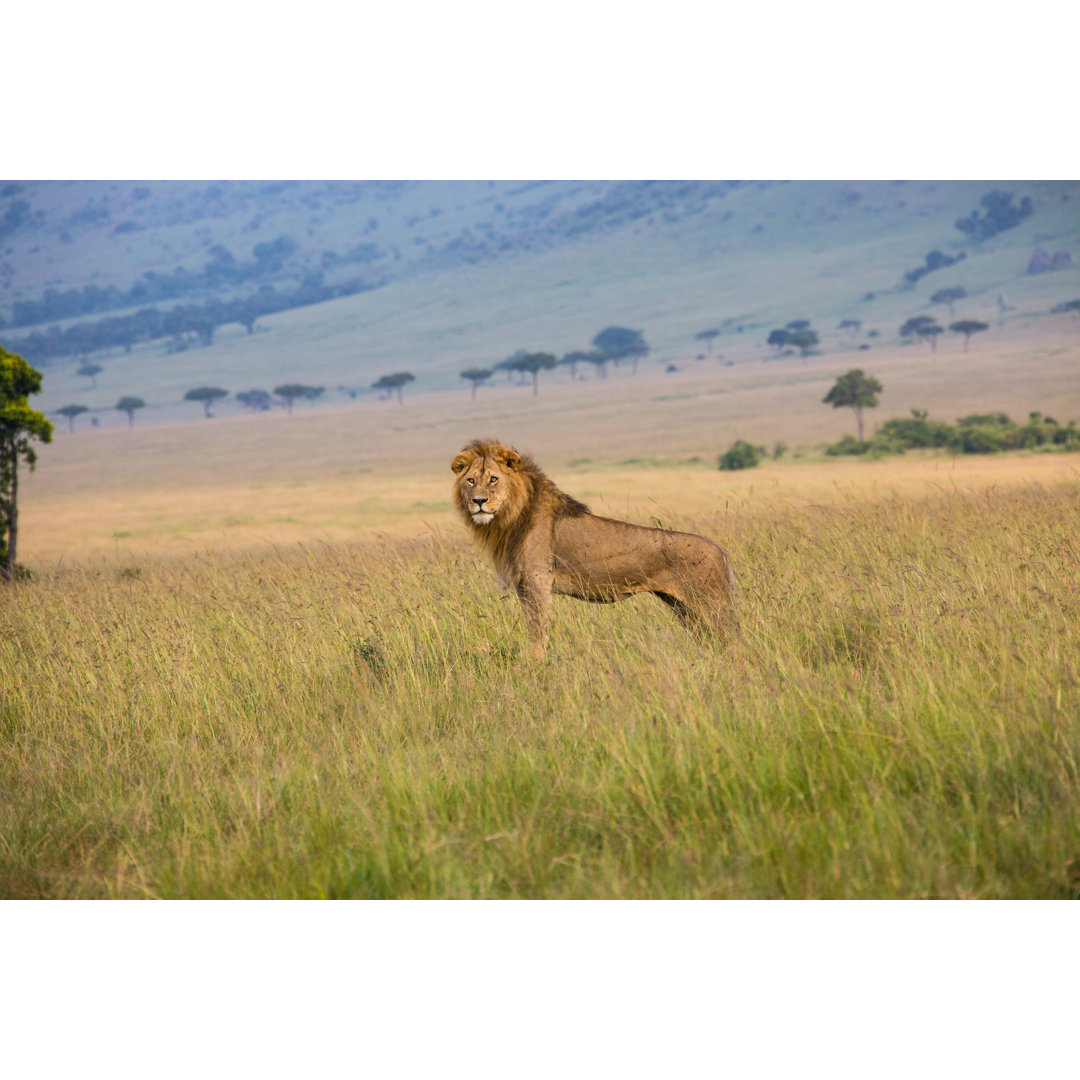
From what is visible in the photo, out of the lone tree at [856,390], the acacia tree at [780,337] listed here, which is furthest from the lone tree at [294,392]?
the lone tree at [856,390]

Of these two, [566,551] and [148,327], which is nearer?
[566,551]

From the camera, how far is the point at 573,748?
4.67 m

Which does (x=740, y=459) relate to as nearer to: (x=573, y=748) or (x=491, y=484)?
(x=491, y=484)

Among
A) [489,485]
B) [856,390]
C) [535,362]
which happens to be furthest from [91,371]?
[489,485]

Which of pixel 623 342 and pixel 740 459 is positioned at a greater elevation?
pixel 623 342

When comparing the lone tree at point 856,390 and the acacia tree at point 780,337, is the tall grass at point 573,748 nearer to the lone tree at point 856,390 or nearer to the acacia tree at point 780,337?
the lone tree at point 856,390

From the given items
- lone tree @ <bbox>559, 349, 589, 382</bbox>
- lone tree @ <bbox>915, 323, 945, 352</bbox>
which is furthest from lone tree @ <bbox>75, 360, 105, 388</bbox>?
lone tree @ <bbox>915, 323, 945, 352</bbox>

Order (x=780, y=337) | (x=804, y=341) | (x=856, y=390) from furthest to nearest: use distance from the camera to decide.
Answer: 1. (x=780, y=337)
2. (x=804, y=341)
3. (x=856, y=390)

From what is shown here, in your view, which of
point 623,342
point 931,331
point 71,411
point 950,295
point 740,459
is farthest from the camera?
point 623,342

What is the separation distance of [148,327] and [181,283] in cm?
1944

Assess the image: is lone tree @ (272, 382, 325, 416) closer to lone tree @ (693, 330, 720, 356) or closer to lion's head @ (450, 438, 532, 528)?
lone tree @ (693, 330, 720, 356)

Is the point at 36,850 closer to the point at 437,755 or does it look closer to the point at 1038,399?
the point at 437,755

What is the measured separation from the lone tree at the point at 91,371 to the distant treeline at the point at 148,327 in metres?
10.1

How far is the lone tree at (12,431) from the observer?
494 inches
